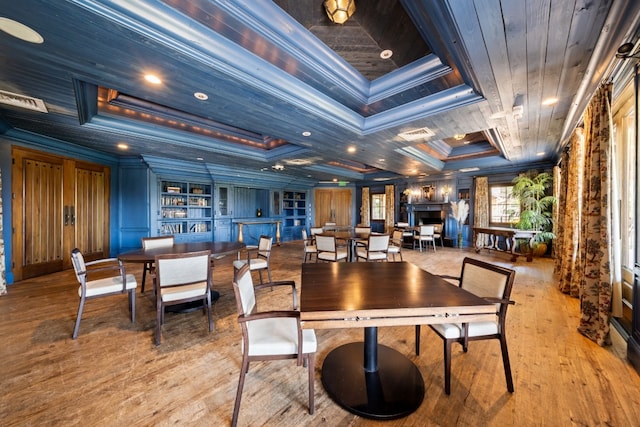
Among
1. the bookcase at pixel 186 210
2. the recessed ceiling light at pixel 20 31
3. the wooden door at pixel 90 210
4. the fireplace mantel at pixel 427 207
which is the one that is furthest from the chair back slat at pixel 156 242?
the fireplace mantel at pixel 427 207

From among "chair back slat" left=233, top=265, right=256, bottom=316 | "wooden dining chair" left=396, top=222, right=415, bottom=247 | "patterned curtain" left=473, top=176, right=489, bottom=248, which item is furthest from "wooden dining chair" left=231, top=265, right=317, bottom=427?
"patterned curtain" left=473, top=176, right=489, bottom=248

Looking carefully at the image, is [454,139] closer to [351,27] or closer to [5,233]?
[351,27]

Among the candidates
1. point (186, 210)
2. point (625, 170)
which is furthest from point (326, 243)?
point (186, 210)

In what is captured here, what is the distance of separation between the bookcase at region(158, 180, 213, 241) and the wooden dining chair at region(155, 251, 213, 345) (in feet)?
15.8

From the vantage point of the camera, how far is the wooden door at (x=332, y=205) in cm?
1143

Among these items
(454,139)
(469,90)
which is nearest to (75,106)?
(469,90)

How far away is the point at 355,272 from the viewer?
6.77 ft

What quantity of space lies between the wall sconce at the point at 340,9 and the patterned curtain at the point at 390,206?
27.9ft

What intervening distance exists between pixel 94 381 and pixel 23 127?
4.76 meters

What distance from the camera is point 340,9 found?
1964mm

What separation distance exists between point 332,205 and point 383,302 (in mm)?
10163

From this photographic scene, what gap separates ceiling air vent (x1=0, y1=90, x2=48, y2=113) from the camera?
289 centimetres

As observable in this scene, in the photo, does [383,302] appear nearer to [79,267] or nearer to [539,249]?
[79,267]

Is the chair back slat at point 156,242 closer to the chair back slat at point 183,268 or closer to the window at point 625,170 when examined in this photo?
the chair back slat at point 183,268
